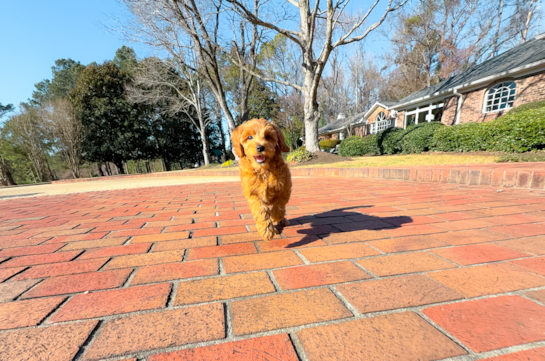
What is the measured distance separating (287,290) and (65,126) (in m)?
27.4

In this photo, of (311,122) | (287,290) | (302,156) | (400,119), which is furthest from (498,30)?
(287,290)

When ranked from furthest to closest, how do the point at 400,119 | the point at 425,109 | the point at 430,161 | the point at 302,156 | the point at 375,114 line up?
the point at 375,114, the point at 400,119, the point at 425,109, the point at 302,156, the point at 430,161

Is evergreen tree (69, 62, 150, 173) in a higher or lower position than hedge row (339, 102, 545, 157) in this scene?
higher

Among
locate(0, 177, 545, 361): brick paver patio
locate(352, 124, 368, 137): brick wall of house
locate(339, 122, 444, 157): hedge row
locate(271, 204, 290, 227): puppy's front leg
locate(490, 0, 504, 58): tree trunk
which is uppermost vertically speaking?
locate(490, 0, 504, 58): tree trunk

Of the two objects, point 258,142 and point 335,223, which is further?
point 335,223

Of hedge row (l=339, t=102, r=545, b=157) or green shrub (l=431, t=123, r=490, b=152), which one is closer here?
hedge row (l=339, t=102, r=545, b=157)

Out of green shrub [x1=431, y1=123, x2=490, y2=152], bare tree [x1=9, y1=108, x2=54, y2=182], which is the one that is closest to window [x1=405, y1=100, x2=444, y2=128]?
green shrub [x1=431, y1=123, x2=490, y2=152]

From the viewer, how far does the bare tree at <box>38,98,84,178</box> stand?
796 inches

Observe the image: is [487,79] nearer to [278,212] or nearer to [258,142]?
[278,212]

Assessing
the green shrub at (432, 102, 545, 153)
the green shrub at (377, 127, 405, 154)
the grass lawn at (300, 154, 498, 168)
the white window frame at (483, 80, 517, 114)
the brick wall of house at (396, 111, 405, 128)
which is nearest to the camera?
the grass lawn at (300, 154, 498, 168)

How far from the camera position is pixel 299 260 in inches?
62.2

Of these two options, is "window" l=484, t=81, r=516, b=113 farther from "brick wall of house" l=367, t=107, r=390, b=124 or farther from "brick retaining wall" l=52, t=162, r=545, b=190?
"brick retaining wall" l=52, t=162, r=545, b=190

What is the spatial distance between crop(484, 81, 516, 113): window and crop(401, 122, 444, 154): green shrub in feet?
14.7

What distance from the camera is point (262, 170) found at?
188 centimetres
